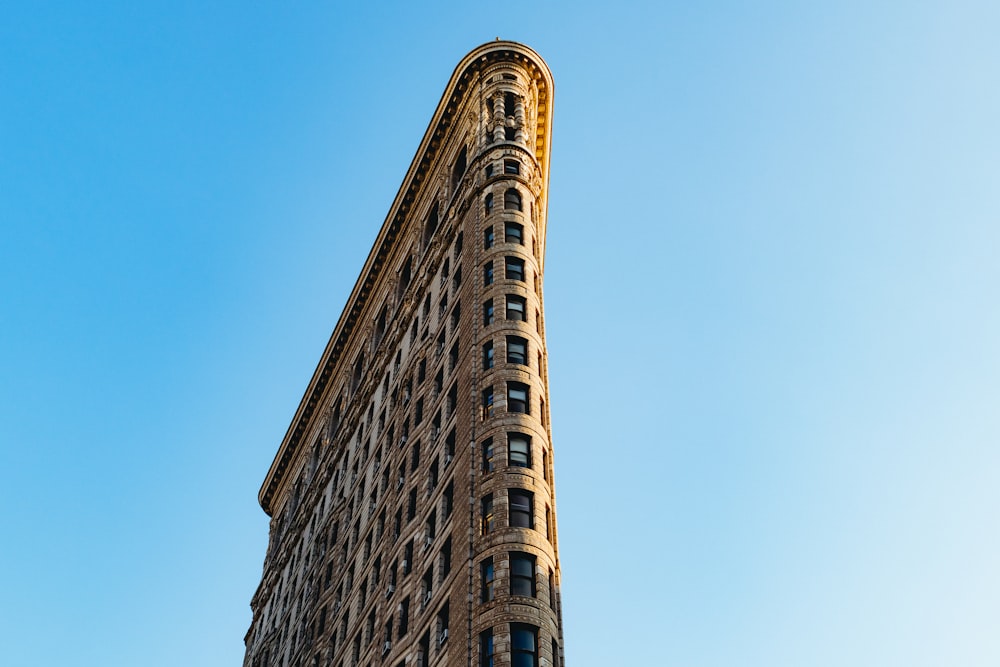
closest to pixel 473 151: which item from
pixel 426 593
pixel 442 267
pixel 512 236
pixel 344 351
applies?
pixel 442 267

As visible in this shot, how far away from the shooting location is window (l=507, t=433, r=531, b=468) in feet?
152

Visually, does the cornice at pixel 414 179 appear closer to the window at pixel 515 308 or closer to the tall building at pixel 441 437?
the tall building at pixel 441 437

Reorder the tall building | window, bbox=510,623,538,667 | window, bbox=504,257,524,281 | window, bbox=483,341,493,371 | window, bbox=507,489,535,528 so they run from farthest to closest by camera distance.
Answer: window, bbox=504,257,524,281, window, bbox=483,341,493,371, window, bbox=507,489,535,528, the tall building, window, bbox=510,623,538,667

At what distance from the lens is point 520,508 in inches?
1743

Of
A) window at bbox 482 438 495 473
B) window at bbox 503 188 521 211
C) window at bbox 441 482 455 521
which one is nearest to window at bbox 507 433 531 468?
window at bbox 482 438 495 473

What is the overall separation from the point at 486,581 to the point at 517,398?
10.3 metres

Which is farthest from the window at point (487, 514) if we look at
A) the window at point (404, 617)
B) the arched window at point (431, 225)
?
the arched window at point (431, 225)

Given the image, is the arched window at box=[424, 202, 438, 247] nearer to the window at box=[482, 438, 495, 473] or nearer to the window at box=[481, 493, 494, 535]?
the window at box=[482, 438, 495, 473]

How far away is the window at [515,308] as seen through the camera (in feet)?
178

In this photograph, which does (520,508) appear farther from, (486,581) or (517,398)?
(517,398)

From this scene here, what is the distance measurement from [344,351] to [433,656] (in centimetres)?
5004

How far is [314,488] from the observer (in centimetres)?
8481

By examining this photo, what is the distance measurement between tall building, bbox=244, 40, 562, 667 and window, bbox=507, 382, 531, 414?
3.5 inches

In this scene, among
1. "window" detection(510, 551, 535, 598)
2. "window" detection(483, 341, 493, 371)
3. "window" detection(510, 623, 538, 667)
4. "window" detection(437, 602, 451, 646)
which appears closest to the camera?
"window" detection(510, 623, 538, 667)
